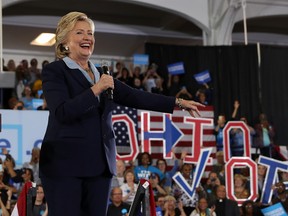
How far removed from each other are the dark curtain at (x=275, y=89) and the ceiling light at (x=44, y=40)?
16.1 feet

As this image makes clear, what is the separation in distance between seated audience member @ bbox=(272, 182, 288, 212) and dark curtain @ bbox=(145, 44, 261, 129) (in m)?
3.02

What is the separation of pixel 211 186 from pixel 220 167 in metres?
0.89

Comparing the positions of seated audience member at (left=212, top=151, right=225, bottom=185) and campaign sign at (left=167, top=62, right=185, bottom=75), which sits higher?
campaign sign at (left=167, top=62, right=185, bottom=75)

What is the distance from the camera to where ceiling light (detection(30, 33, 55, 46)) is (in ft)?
47.1

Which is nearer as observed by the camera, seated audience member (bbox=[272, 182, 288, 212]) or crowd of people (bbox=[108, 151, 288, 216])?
crowd of people (bbox=[108, 151, 288, 216])

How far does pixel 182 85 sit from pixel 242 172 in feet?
8.88

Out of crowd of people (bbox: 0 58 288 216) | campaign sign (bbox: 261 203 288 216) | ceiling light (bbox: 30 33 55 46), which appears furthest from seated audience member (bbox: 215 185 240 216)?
ceiling light (bbox: 30 33 55 46)

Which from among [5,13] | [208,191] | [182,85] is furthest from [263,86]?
[5,13]

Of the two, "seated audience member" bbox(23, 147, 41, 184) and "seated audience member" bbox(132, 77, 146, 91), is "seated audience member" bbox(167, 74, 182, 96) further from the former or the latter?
"seated audience member" bbox(23, 147, 41, 184)

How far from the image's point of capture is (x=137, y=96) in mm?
2455

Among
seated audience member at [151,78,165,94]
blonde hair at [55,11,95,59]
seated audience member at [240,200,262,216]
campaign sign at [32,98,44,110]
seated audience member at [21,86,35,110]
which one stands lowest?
seated audience member at [240,200,262,216]

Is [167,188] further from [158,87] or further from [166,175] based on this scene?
[158,87]

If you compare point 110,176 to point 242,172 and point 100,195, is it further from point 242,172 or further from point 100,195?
point 242,172

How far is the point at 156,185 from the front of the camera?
8.70 meters
